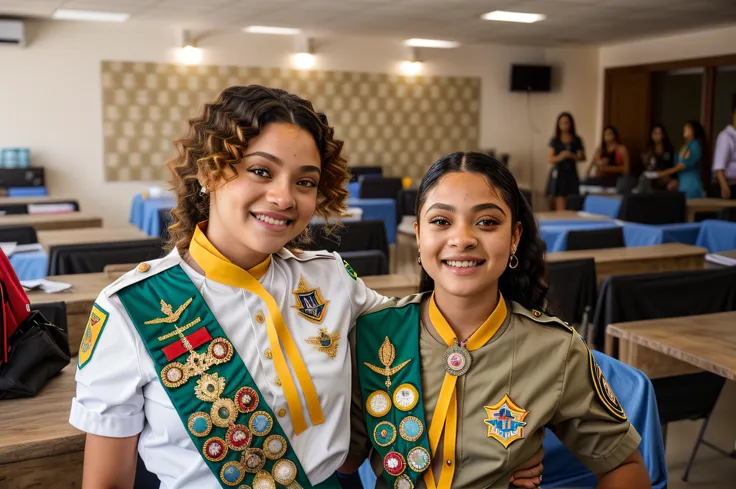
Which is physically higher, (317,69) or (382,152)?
(317,69)

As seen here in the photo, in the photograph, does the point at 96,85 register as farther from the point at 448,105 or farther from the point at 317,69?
the point at 448,105

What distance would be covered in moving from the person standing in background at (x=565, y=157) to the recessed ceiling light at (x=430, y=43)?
2.11m

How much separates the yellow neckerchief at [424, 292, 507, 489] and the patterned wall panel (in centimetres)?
796

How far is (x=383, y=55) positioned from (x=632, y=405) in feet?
32.0

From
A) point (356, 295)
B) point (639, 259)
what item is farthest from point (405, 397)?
point (639, 259)

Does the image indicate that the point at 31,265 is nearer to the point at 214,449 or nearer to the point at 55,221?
the point at 55,221

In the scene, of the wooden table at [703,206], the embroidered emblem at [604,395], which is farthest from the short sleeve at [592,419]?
the wooden table at [703,206]

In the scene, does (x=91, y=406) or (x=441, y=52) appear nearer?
(x=91, y=406)

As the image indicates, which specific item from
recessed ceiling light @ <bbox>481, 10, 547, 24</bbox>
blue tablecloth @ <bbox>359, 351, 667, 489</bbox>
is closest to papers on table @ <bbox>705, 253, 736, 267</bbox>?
blue tablecloth @ <bbox>359, 351, 667, 489</bbox>

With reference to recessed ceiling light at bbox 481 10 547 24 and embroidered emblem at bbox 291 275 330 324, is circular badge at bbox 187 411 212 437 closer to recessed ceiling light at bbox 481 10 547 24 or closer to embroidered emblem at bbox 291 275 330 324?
embroidered emblem at bbox 291 275 330 324

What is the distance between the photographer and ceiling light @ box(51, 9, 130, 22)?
27.5 feet

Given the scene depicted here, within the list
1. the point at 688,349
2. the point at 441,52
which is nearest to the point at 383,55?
the point at 441,52

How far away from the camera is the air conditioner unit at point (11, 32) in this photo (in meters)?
8.59

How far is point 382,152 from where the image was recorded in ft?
36.3
